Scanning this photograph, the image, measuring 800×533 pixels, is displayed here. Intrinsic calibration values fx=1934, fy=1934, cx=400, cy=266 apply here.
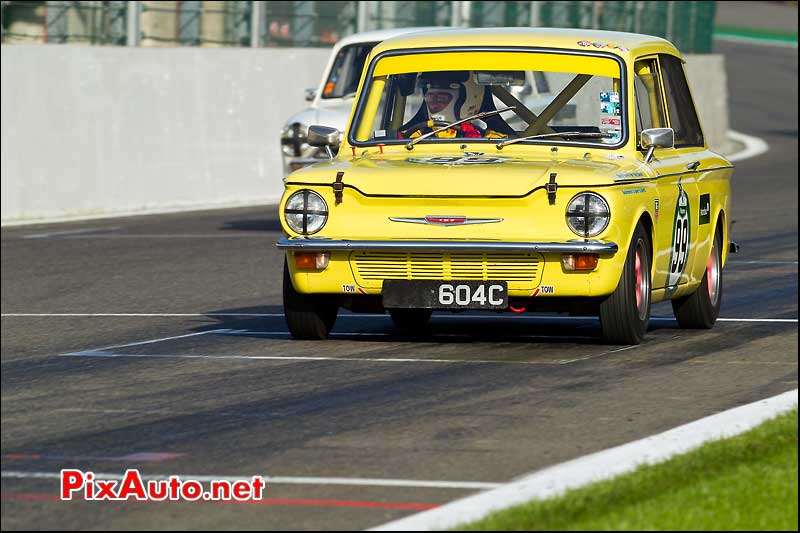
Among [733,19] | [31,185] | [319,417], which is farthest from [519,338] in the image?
[733,19]

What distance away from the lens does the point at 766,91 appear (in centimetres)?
5650

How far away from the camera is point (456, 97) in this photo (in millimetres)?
11531

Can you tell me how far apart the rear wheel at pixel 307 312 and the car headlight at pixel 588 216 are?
1512 mm

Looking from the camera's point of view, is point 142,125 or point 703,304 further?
point 142,125

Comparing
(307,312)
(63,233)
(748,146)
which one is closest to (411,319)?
→ (307,312)

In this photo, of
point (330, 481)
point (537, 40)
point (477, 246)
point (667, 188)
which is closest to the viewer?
point (330, 481)

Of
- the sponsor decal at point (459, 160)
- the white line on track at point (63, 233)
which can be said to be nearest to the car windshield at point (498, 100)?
the sponsor decal at point (459, 160)

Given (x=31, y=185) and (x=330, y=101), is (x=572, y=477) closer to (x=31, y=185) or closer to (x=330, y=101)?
(x=330, y=101)

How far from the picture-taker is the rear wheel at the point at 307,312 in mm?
10766

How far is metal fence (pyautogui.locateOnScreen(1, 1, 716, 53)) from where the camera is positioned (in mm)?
24125

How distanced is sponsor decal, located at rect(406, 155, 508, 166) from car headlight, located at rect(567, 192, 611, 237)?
700 millimetres

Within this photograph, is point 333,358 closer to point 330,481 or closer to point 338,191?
point 338,191

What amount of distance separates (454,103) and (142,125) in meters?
14.0

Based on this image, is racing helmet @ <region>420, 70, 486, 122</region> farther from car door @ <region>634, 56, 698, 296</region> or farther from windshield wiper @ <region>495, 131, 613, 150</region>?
car door @ <region>634, 56, 698, 296</region>
